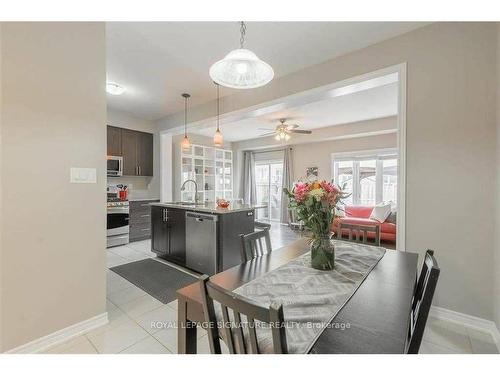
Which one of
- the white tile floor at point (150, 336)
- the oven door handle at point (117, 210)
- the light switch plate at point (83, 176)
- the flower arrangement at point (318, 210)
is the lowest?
the white tile floor at point (150, 336)

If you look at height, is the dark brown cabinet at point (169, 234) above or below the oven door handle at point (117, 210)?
below

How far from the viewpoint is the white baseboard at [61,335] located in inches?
61.4

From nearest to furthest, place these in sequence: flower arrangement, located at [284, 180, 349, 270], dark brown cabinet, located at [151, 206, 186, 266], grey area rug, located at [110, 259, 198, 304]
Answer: flower arrangement, located at [284, 180, 349, 270] → grey area rug, located at [110, 259, 198, 304] → dark brown cabinet, located at [151, 206, 186, 266]

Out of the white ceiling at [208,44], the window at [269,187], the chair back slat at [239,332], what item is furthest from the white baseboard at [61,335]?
the window at [269,187]

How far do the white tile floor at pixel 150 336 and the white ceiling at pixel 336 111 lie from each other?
2933 millimetres

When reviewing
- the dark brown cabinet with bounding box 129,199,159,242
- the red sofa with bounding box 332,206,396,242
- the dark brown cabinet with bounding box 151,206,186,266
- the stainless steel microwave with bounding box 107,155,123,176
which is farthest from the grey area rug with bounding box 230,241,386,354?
the stainless steel microwave with bounding box 107,155,123,176

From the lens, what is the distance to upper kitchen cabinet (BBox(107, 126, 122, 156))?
14.6 feet

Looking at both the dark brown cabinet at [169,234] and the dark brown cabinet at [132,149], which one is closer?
the dark brown cabinet at [169,234]

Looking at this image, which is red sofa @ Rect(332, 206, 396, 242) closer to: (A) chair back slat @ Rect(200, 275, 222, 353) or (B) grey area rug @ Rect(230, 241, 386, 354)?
(B) grey area rug @ Rect(230, 241, 386, 354)

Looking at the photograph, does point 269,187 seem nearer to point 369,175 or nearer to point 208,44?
point 369,175

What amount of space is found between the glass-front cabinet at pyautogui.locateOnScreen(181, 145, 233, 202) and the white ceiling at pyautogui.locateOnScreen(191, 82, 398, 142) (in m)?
0.95

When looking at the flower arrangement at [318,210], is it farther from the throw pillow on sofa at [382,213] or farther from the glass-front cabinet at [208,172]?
the glass-front cabinet at [208,172]

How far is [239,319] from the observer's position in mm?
721
